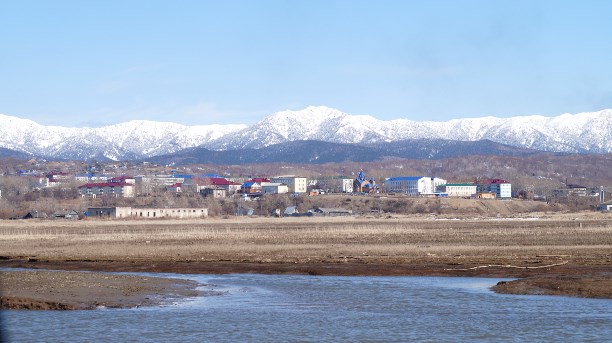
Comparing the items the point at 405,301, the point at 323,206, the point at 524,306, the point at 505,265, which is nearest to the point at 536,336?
the point at 524,306

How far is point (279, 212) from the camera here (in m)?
154

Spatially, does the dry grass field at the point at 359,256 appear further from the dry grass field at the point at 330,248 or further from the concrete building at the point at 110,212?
the concrete building at the point at 110,212

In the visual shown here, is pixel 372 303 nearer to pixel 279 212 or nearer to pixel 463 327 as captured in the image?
pixel 463 327

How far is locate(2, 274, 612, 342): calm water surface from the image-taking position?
2509cm

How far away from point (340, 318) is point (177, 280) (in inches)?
523

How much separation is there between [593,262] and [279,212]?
113 m

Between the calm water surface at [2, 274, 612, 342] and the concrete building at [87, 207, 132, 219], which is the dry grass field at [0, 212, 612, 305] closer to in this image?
the calm water surface at [2, 274, 612, 342]

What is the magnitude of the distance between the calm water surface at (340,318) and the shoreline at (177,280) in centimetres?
135

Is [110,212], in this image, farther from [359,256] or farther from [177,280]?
[177,280]

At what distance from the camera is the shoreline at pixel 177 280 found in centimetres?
3173

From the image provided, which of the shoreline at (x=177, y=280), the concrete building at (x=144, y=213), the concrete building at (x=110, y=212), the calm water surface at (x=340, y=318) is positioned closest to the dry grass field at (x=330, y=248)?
the shoreline at (x=177, y=280)

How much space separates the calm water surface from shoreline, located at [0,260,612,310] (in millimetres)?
1354

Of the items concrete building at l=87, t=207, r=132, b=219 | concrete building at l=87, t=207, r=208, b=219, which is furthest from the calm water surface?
concrete building at l=87, t=207, r=208, b=219

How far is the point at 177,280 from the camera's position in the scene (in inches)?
1567
